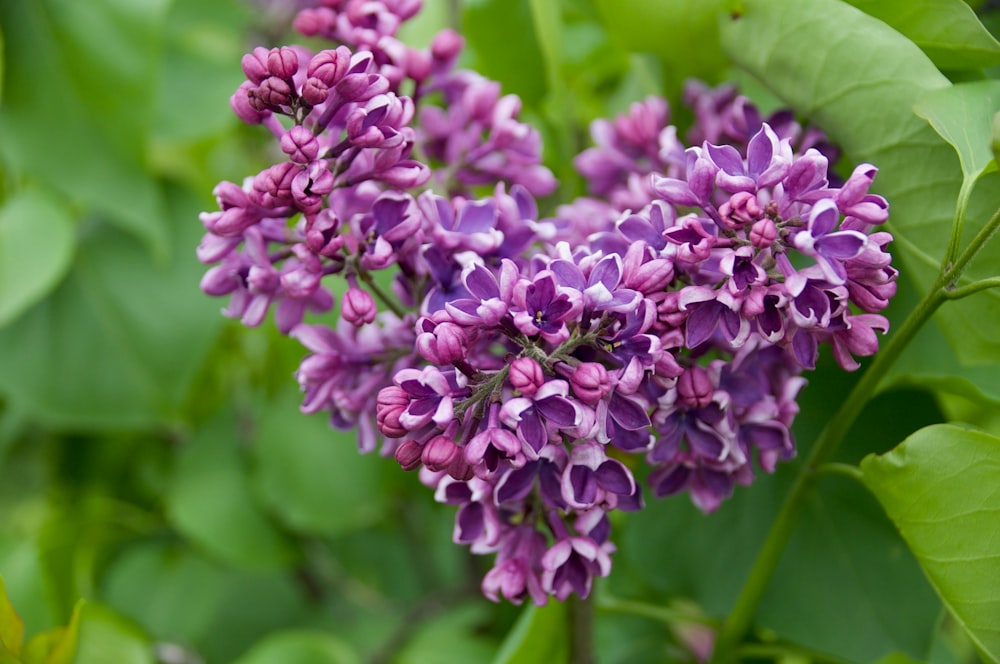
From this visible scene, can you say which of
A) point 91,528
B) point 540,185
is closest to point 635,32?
point 540,185

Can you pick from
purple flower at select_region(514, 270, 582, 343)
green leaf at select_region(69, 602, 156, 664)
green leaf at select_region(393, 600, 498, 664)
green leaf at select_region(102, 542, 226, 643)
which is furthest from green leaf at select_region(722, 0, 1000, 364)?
green leaf at select_region(102, 542, 226, 643)

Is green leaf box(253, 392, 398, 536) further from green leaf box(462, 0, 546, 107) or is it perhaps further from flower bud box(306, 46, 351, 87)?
flower bud box(306, 46, 351, 87)

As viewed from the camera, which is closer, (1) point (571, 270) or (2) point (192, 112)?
(1) point (571, 270)

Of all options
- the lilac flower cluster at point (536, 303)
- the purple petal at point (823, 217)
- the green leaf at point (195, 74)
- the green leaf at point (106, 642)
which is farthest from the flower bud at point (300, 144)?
the green leaf at point (195, 74)

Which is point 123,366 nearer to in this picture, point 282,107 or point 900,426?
point 282,107

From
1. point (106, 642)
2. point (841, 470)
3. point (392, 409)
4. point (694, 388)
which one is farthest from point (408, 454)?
point (106, 642)

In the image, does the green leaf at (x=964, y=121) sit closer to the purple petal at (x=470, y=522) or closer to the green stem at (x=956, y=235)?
the green stem at (x=956, y=235)
